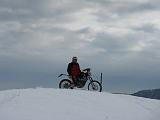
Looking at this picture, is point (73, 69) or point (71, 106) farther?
point (73, 69)

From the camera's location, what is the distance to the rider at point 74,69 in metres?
25.1

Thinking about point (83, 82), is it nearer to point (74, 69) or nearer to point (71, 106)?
point (74, 69)

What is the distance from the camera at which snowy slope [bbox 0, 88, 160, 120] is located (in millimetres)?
17984

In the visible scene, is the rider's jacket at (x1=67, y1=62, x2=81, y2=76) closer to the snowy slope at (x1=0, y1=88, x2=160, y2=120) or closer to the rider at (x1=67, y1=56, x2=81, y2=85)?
the rider at (x1=67, y1=56, x2=81, y2=85)

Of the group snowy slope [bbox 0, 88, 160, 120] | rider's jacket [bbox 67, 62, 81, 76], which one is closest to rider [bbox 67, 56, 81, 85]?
rider's jacket [bbox 67, 62, 81, 76]


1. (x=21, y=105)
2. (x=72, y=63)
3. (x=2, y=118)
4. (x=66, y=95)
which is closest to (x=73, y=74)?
(x=72, y=63)

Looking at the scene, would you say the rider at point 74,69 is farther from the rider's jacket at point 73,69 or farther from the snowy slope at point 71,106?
the snowy slope at point 71,106

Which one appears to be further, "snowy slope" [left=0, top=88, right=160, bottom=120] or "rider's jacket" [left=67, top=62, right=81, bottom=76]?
"rider's jacket" [left=67, top=62, right=81, bottom=76]

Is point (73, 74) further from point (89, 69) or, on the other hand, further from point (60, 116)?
point (60, 116)

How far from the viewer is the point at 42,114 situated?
17906 millimetres

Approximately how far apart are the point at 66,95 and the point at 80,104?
1.57m

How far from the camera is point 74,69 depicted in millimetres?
25484

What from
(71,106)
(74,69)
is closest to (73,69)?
(74,69)

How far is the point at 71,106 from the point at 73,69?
6057 mm
